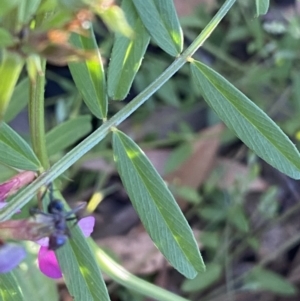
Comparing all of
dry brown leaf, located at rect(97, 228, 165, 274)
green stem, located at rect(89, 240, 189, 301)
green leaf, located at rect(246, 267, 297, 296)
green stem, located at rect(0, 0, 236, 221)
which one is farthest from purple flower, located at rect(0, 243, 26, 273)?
green leaf, located at rect(246, 267, 297, 296)

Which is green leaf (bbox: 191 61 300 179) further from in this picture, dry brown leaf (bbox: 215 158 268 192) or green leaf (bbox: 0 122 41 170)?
dry brown leaf (bbox: 215 158 268 192)

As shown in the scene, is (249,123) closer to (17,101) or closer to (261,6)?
(261,6)

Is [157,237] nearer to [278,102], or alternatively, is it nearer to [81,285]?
[81,285]

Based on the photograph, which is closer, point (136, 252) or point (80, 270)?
point (80, 270)

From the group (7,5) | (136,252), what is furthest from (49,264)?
(136,252)

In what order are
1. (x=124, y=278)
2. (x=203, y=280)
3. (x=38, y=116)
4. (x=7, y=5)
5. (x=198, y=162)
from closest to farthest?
(x=7, y=5) → (x=38, y=116) → (x=124, y=278) → (x=203, y=280) → (x=198, y=162)

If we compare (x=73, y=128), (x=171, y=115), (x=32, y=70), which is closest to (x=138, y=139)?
(x=171, y=115)

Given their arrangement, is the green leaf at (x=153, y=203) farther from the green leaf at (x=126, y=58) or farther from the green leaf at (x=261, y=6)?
the green leaf at (x=261, y=6)
